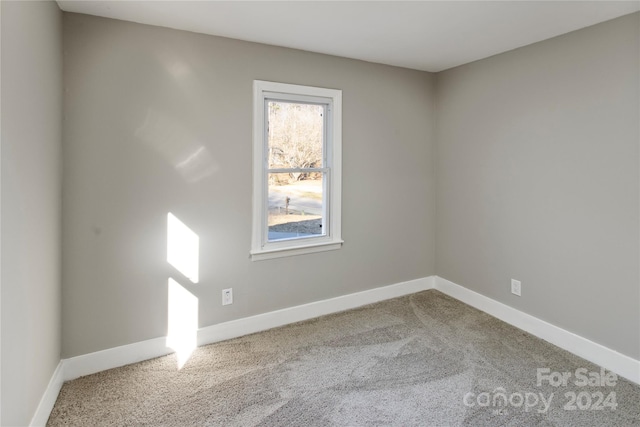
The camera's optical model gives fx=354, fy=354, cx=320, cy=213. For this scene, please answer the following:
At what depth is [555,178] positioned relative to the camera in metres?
2.67

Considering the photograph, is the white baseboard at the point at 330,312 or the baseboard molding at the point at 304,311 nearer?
the white baseboard at the point at 330,312

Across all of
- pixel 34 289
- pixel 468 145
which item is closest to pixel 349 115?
pixel 468 145

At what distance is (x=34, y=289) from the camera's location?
69.0 inches

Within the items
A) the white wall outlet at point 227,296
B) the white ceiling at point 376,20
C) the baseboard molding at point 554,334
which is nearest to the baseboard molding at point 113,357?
the white wall outlet at point 227,296

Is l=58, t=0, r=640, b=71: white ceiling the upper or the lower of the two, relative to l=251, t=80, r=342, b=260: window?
upper

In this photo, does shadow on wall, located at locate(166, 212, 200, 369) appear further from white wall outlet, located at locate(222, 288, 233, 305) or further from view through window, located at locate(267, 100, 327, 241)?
view through window, located at locate(267, 100, 327, 241)

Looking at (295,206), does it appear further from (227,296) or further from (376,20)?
(376,20)

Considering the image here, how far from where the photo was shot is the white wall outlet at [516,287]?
9.80 feet

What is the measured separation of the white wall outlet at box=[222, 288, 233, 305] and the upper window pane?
107 centimetres

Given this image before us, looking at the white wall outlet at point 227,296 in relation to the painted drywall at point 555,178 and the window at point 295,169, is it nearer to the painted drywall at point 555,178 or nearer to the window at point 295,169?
the window at point 295,169

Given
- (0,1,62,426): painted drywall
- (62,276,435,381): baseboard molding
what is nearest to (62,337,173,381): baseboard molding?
(62,276,435,381): baseboard molding

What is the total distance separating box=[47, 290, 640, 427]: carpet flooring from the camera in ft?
6.36

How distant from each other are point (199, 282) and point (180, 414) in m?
0.95

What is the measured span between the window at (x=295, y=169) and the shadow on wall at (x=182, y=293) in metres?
0.49
